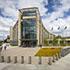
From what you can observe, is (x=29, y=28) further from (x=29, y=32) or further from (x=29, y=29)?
(x=29, y=32)

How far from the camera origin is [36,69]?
13000mm

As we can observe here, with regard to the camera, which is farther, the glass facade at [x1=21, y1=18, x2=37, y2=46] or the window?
the window

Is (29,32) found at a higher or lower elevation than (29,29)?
lower

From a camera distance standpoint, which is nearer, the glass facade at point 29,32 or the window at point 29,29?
the glass facade at point 29,32

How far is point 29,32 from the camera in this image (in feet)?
268

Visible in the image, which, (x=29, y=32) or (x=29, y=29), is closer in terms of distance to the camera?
(x=29, y=32)

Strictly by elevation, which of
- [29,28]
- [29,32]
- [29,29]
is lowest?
[29,32]

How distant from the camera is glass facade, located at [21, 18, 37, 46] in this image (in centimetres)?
8138

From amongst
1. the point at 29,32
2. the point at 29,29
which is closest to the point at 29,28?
the point at 29,29

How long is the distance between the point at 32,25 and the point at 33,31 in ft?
9.25

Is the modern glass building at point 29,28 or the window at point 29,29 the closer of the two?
the modern glass building at point 29,28

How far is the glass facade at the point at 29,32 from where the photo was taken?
3204 inches

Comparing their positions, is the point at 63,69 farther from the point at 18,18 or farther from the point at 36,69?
the point at 18,18

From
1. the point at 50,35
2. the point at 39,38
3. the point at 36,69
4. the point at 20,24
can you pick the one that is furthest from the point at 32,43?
the point at 36,69
